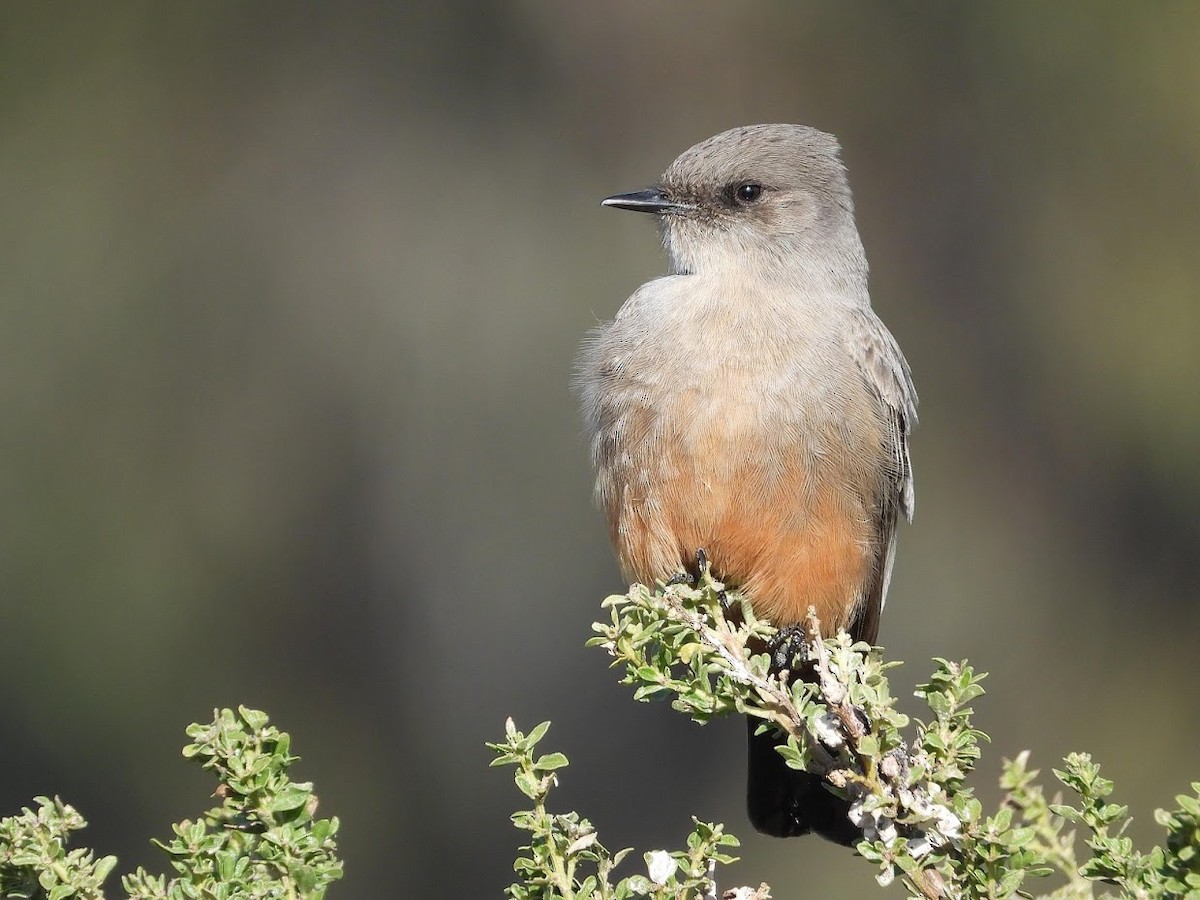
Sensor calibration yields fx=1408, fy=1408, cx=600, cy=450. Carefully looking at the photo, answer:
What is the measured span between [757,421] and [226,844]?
188cm

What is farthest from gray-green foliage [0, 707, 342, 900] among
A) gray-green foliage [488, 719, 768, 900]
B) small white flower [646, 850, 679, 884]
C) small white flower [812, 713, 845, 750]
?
small white flower [812, 713, 845, 750]

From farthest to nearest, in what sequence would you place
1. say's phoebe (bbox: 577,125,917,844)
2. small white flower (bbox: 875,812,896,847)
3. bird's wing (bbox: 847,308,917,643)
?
bird's wing (bbox: 847,308,917,643), say's phoebe (bbox: 577,125,917,844), small white flower (bbox: 875,812,896,847)

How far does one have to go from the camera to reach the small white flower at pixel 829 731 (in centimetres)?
247

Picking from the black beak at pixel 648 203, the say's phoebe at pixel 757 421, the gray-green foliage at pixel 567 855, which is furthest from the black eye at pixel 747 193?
the gray-green foliage at pixel 567 855

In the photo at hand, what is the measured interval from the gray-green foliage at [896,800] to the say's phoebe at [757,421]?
1046 mm

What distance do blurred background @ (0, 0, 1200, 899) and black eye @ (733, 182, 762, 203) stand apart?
1.84m

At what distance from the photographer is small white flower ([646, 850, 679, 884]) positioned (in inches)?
88.9

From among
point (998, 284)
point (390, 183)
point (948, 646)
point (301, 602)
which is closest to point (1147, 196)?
point (998, 284)

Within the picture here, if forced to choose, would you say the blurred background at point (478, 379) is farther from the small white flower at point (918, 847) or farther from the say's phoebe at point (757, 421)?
the small white flower at point (918, 847)

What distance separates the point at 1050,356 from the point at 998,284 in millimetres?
424

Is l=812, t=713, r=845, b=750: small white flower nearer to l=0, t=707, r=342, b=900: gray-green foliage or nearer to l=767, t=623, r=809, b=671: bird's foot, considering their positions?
l=0, t=707, r=342, b=900: gray-green foliage

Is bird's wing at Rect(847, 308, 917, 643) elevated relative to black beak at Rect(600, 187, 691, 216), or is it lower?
lower

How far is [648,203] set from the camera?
14.5 ft

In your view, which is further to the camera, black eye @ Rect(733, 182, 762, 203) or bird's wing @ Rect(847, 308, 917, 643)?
black eye @ Rect(733, 182, 762, 203)
